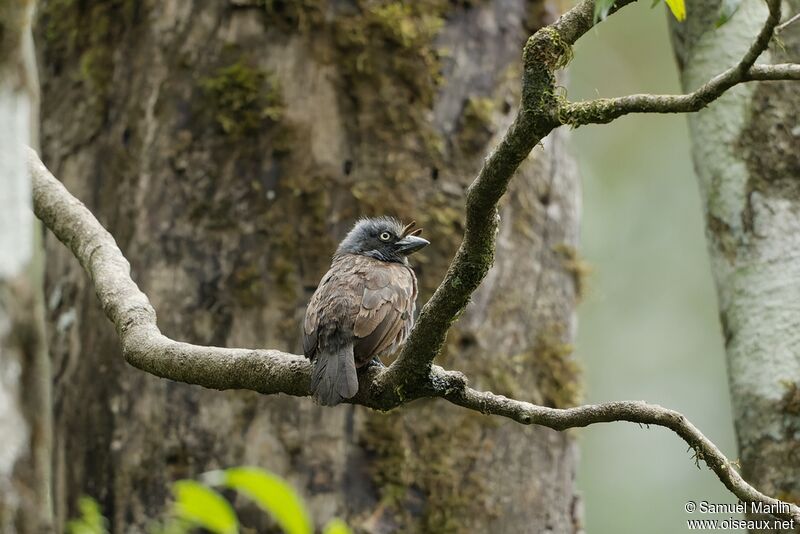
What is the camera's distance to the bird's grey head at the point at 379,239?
5.31m

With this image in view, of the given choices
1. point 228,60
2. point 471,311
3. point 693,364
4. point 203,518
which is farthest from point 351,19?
point 693,364

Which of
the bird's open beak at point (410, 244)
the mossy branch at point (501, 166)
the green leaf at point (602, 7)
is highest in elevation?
the bird's open beak at point (410, 244)

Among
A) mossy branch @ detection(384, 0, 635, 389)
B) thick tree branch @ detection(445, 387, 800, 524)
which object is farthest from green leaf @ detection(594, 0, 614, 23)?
thick tree branch @ detection(445, 387, 800, 524)

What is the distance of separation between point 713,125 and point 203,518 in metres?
3.59

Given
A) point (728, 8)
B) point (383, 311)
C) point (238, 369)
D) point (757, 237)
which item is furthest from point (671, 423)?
point (383, 311)

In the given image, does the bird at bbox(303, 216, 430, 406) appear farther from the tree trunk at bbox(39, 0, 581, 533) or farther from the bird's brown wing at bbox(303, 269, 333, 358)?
the tree trunk at bbox(39, 0, 581, 533)

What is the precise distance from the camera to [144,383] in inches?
201

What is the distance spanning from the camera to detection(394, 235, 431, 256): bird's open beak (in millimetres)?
5203

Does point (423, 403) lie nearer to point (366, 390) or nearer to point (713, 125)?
point (366, 390)

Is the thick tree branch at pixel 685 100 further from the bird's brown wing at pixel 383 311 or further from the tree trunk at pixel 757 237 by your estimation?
the bird's brown wing at pixel 383 311

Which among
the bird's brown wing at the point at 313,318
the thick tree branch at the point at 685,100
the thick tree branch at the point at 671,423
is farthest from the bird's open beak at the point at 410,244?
the thick tree branch at the point at 685,100

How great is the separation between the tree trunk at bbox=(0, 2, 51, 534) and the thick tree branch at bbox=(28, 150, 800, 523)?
5.45 ft

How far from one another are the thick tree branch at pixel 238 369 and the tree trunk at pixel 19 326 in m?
1.66

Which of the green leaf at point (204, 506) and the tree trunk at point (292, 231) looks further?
the tree trunk at point (292, 231)
